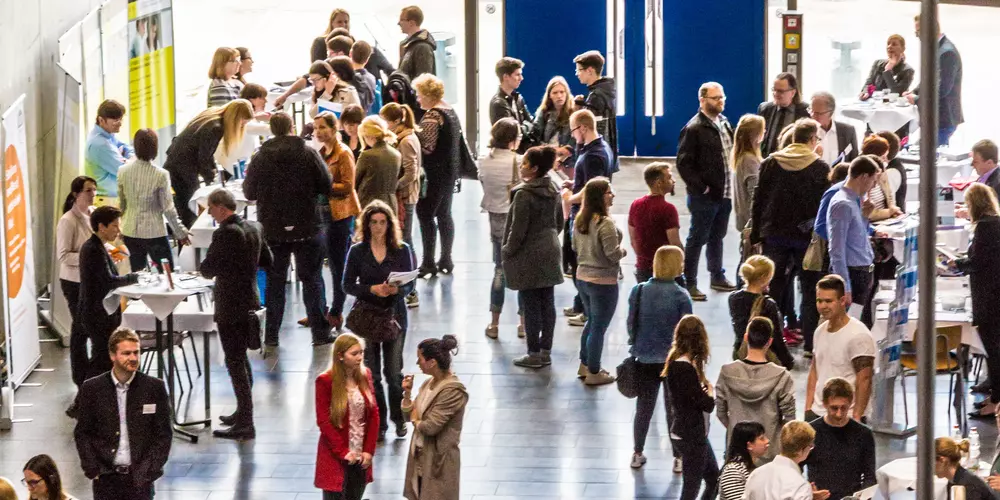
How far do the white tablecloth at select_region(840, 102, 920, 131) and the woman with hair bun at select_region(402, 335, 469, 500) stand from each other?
7.76 meters

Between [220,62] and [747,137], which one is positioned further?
[220,62]

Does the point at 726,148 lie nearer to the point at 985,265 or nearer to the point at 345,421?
the point at 985,265

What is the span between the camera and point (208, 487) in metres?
8.55

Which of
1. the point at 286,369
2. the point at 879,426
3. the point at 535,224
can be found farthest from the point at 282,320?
the point at 879,426

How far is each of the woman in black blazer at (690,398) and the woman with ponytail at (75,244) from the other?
3979 millimetres

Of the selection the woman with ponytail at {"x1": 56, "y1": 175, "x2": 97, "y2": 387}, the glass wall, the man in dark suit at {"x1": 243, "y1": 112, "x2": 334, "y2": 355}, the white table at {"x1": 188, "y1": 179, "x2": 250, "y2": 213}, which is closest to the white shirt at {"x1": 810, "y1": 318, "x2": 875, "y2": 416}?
the man in dark suit at {"x1": 243, "y1": 112, "x2": 334, "y2": 355}

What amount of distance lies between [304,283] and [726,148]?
10.9 ft

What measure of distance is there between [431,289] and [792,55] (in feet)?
17.5

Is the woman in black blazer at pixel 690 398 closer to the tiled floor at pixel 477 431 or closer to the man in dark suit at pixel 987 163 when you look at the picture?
the tiled floor at pixel 477 431

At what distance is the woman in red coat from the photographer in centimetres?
743

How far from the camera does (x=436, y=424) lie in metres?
7.27

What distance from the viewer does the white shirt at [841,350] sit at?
799 cm

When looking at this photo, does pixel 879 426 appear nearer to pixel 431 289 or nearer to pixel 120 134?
pixel 431 289

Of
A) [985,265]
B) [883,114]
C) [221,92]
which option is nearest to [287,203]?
[221,92]
